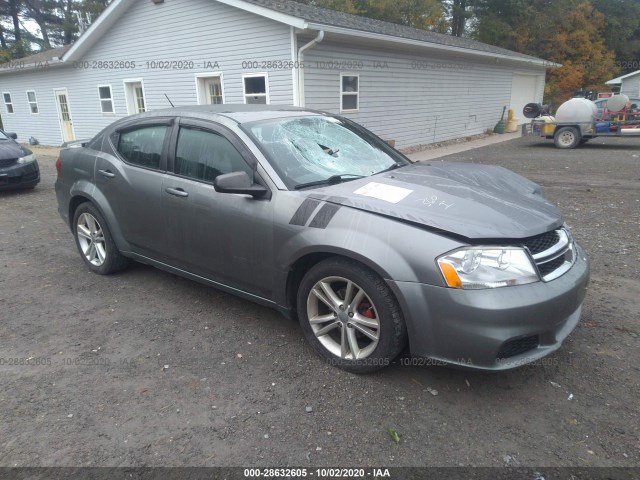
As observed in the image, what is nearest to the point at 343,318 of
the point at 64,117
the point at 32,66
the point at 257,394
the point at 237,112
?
the point at 257,394

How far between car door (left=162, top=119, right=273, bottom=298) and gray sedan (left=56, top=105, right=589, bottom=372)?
1 cm

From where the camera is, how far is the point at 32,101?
1909 cm

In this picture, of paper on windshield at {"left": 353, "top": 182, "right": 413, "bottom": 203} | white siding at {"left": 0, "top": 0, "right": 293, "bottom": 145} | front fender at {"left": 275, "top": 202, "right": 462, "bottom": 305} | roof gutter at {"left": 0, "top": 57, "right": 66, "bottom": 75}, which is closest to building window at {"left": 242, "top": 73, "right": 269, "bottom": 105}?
white siding at {"left": 0, "top": 0, "right": 293, "bottom": 145}

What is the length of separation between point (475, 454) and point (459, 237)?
109 centimetres

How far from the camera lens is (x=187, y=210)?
3477 millimetres

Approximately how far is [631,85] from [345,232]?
1681 inches

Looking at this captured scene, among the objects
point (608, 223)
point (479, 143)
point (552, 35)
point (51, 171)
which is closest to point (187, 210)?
point (608, 223)

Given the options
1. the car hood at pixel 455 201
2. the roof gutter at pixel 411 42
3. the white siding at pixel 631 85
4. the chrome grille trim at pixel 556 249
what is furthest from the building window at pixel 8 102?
the white siding at pixel 631 85

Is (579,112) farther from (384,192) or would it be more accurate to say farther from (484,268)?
(484,268)

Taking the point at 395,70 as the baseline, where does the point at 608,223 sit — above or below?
below

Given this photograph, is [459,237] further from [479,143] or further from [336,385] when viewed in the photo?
[479,143]

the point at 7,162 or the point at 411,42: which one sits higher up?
the point at 411,42

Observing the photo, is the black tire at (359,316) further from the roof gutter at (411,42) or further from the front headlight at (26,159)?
the roof gutter at (411,42)

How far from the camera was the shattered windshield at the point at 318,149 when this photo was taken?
3.17 m
